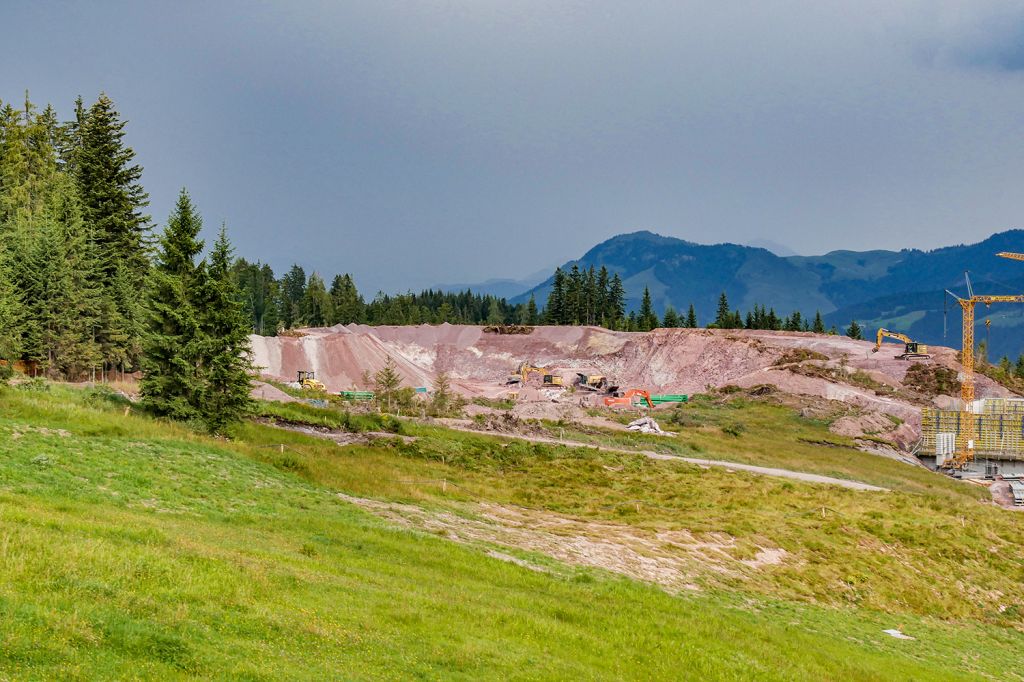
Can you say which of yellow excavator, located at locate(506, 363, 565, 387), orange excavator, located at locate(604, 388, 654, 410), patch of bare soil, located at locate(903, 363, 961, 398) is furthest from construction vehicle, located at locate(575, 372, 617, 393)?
patch of bare soil, located at locate(903, 363, 961, 398)

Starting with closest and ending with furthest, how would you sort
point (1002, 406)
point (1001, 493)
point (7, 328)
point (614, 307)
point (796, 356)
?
point (7, 328)
point (1001, 493)
point (1002, 406)
point (796, 356)
point (614, 307)

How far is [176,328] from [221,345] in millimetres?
2375

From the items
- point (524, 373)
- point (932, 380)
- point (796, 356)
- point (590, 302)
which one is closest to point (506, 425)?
point (524, 373)

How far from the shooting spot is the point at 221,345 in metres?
36.9

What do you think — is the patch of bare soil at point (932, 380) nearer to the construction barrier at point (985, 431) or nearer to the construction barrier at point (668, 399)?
the construction barrier at point (985, 431)

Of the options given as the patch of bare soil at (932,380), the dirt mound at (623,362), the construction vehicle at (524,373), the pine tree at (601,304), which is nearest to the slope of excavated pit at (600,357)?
the dirt mound at (623,362)

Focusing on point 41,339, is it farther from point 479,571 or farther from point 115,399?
point 479,571

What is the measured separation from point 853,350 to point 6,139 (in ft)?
403

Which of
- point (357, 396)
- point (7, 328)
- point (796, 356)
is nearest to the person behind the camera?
point (7, 328)

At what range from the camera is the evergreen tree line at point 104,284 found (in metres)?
36.3

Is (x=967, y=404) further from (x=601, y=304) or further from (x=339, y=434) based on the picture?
(x=339, y=434)

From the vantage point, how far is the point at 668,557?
27.7 m

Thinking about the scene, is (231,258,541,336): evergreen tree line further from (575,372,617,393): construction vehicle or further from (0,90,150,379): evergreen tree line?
(0,90,150,379): evergreen tree line

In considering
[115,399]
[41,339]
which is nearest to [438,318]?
[41,339]
